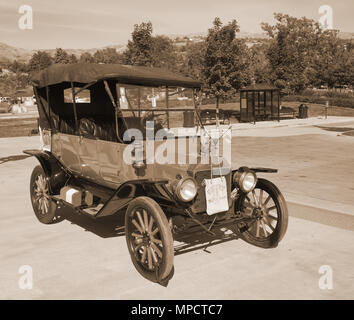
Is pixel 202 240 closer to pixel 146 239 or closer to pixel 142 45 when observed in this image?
pixel 146 239

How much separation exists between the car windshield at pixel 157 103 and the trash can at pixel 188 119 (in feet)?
0.10

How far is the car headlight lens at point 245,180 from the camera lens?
4.87 meters

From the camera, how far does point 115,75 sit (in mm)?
4906

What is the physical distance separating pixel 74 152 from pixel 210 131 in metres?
2.14

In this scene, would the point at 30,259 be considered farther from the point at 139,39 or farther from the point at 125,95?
the point at 139,39

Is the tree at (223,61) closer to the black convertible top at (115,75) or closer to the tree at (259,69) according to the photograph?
the tree at (259,69)

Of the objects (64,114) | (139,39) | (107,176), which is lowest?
(107,176)

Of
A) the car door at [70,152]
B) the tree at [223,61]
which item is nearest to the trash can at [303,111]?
the tree at [223,61]

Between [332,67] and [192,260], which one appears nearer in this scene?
[192,260]

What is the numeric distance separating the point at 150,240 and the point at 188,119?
6.37 ft

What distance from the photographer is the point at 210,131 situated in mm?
5145

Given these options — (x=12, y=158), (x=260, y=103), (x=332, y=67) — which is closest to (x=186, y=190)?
(x=12, y=158)

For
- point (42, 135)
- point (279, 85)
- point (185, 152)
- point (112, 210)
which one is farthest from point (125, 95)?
point (279, 85)

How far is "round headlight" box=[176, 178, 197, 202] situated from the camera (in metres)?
4.23
